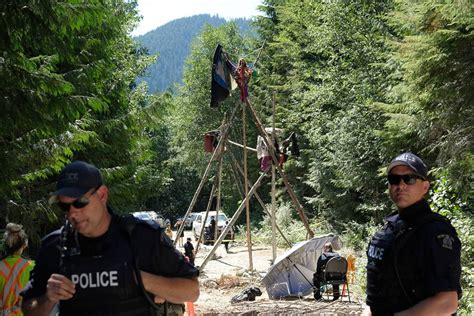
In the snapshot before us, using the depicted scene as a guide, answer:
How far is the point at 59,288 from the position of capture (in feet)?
8.68

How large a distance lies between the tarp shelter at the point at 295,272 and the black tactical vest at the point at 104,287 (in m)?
11.7

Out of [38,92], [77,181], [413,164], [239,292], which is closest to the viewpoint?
[77,181]

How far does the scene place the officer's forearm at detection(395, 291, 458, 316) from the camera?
10.1 ft

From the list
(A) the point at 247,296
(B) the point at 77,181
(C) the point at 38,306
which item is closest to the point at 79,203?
(B) the point at 77,181

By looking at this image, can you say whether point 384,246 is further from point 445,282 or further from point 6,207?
point 6,207

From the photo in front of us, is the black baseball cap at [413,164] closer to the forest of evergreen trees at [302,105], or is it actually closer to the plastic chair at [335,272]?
the forest of evergreen trees at [302,105]

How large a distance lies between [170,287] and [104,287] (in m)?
0.29

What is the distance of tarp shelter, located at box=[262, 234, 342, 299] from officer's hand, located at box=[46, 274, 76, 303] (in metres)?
11.8

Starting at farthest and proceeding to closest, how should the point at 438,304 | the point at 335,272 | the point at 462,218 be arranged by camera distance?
1. the point at 335,272
2. the point at 462,218
3. the point at 438,304

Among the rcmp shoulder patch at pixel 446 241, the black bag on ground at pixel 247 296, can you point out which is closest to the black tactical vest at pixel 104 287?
the rcmp shoulder patch at pixel 446 241

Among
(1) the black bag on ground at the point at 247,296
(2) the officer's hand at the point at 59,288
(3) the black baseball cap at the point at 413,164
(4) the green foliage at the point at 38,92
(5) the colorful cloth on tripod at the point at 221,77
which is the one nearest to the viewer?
(2) the officer's hand at the point at 59,288

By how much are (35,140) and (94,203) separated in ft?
18.0

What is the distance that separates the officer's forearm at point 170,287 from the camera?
275 cm

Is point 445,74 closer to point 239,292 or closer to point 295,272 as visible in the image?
point 295,272
